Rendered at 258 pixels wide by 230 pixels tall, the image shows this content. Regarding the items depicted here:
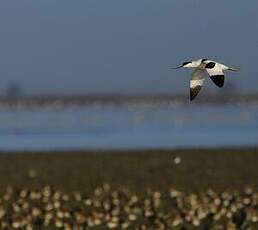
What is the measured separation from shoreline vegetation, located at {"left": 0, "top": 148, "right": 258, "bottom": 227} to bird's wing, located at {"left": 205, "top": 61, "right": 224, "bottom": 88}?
11.9 metres

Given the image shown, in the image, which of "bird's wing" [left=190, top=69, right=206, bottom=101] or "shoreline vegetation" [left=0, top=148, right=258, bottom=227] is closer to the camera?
"bird's wing" [left=190, top=69, right=206, bottom=101]

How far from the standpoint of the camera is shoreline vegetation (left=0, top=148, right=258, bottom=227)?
15.6 meters

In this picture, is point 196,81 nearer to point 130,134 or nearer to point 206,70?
point 206,70

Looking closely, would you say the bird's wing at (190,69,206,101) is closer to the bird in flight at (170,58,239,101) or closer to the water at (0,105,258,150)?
the bird in flight at (170,58,239,101)

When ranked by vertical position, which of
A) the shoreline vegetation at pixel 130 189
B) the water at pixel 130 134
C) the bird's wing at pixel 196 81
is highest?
the bird's wing at pixel 196 81

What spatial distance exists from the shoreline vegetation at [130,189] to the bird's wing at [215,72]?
39.1 feet

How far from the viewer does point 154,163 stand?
26688 mm

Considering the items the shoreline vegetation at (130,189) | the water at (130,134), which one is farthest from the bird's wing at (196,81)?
the water at (130,134)

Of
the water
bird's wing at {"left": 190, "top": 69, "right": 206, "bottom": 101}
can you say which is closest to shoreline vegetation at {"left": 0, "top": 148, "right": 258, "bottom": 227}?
the water

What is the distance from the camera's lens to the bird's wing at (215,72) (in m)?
3.13

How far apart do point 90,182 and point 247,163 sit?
659cm

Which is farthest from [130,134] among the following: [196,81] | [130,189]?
[196,81]

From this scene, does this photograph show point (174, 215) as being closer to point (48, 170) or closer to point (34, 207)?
point (34, 207)

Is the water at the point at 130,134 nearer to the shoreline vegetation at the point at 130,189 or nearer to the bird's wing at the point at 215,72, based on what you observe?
the shoreline vegetation at the point at 130,189
